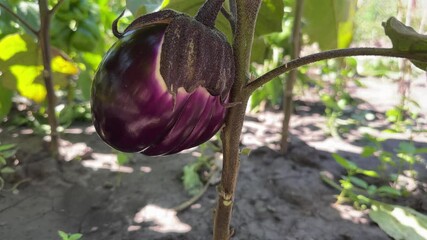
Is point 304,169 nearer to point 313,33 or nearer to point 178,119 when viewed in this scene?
point 313,33

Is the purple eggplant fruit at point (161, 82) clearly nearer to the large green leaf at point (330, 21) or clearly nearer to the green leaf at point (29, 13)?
the large green leaf at point (330, 21)

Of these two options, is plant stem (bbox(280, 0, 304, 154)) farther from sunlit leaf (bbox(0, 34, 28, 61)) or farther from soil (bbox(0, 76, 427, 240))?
sunlit leaf (bbox(0, 34, 28, 61))

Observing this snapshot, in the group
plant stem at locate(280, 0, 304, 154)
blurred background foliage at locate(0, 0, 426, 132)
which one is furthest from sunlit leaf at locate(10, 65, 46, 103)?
plant stem at locate(280, 0, 304, 154)

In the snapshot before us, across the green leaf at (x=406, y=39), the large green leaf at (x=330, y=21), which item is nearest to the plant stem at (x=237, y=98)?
the green leaf at (x=406, y=39)

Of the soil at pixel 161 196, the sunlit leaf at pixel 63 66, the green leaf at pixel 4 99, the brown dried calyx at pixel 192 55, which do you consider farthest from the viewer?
the green leaf at pixel 4 99

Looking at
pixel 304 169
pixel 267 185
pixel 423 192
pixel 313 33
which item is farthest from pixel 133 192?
pixel 423 192

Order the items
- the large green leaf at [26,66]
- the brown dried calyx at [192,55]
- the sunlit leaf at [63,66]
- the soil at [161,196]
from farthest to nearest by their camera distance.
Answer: the sunlit leaf at [63,66] → the large green leaf at [26,66] → the soil at [161,196] → the brown dried calyx at [192,55]

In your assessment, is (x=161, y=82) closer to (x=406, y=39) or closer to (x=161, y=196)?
(x=406, y=39)
